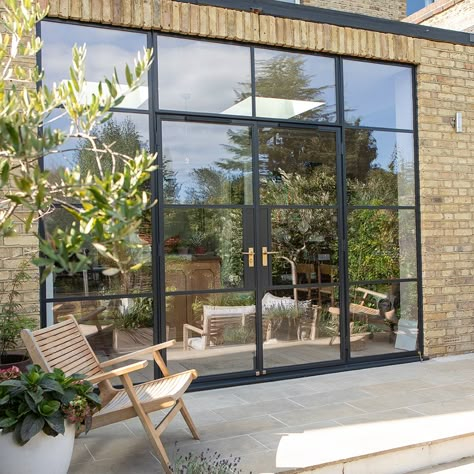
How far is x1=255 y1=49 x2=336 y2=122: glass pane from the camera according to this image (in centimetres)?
521

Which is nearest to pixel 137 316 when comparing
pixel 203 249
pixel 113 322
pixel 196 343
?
pixel 113 322

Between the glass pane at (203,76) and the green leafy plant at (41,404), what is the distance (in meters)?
2.69

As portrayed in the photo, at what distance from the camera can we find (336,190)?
549 centimetres

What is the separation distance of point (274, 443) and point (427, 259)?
10.1 feet

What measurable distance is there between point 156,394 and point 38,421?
80 cm

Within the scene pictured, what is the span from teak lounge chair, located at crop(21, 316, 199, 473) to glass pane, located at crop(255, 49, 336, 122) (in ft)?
8.58

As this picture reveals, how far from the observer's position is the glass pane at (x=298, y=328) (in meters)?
5.20

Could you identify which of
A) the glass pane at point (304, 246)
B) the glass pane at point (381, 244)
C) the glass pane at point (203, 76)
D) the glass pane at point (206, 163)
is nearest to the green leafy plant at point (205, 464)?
the glass pane at point (304, 246)

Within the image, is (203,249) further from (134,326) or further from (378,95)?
(378,95)

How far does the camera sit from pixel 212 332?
503 cm

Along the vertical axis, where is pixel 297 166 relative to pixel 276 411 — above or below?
above

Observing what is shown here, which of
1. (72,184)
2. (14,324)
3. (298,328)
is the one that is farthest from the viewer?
(298,328)

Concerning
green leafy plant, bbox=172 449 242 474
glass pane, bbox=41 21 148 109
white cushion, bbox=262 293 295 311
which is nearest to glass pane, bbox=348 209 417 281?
white cushion, bbox=262 293 295 311

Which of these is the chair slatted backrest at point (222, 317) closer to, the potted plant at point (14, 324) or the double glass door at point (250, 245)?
the double glass door at point (250, 245)
